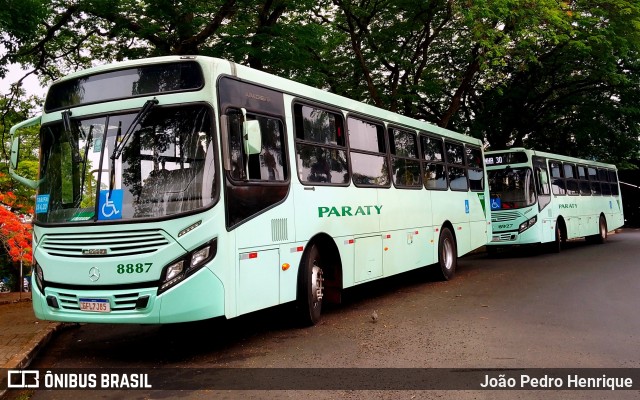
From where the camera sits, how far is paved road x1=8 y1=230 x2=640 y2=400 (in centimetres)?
608

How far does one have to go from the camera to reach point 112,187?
6430 millimetres

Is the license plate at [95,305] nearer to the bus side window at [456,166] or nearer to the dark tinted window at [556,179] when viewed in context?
the bus side window at [456,166]

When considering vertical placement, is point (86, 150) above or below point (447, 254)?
above

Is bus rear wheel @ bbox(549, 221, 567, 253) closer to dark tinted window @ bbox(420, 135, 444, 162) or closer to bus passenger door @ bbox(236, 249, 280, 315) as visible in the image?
dark tinted window @ bbox(420, 135, 444, 162)

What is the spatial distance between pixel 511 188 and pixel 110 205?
1421 centimetres

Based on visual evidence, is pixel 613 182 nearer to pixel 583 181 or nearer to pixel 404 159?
pixel 583 181

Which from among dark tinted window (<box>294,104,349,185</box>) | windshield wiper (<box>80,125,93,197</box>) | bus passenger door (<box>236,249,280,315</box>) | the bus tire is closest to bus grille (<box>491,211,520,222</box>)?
the bus tire

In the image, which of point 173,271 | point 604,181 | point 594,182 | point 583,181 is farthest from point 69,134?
point 604,181

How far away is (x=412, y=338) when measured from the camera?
23.9 feet

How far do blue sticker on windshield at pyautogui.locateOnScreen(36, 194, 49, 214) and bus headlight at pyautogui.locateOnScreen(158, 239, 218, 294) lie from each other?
187 cm

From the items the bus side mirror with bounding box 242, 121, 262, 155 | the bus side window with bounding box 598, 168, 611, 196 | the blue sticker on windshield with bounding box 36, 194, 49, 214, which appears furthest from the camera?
the bus side window with bounding box 598, 168, 611, 196

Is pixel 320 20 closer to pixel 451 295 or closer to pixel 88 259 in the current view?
pixel 451 295

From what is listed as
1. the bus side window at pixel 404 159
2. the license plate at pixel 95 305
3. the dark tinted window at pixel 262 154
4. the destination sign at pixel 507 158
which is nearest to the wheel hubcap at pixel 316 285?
the dark tinted window at pixel 262 154

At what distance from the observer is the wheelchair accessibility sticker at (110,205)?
20.8 ft
